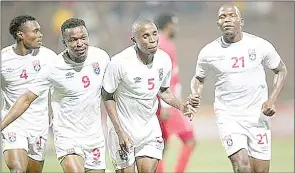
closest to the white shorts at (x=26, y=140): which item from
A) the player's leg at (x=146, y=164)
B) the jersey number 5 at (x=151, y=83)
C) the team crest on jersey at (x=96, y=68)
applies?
the team crest on jersey at (x=96, y=68)

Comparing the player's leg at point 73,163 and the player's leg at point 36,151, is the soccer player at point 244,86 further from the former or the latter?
the player's leg at point 36,151

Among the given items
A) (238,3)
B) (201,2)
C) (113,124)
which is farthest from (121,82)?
(201,2)

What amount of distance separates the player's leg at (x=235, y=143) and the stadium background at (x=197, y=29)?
A: 4616 mm

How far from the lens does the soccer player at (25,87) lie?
26.3 feet

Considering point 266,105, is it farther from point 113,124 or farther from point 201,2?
point 201,2

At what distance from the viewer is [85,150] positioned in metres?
7.59

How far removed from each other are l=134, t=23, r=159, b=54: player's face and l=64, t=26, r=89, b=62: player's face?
1.59 feet

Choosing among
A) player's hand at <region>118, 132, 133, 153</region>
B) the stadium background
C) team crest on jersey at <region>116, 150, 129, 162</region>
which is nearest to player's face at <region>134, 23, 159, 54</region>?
player's hand at <region>118, 132, 133, 153</region>

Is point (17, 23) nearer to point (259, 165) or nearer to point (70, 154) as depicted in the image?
point (70, 154)

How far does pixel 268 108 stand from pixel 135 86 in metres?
1.27

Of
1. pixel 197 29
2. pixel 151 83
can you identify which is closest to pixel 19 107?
pixel 151 83

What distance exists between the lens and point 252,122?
8.06 meters

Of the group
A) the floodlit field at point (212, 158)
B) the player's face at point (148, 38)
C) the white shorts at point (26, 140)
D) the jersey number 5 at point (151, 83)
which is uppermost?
the player's face at point (148, 38)

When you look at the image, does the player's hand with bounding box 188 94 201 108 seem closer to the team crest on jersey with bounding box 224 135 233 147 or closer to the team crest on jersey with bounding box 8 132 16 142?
the team crest on jersey with bounding box 224 135 233 147
